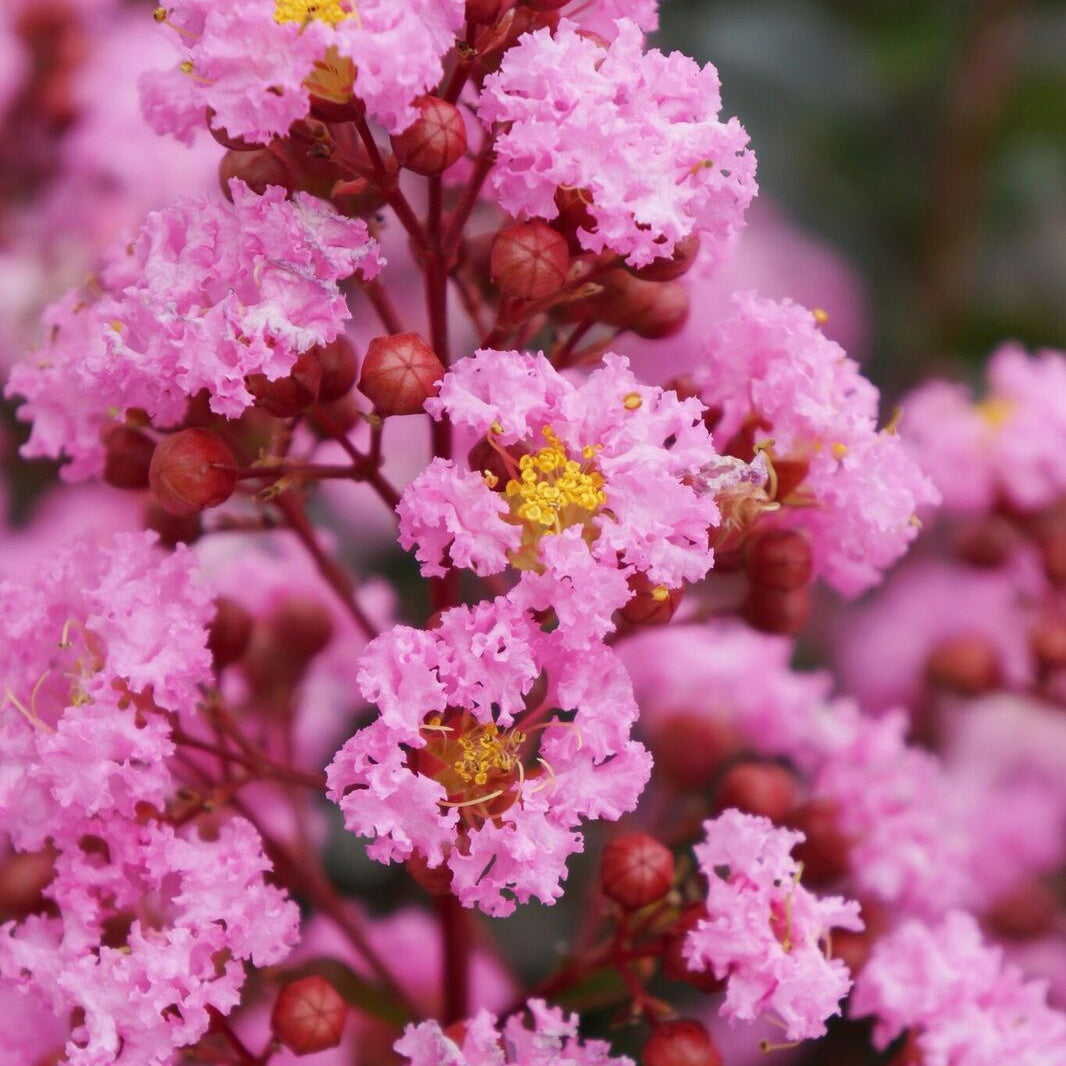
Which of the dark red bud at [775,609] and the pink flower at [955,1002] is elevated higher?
the dark red bud at [775,609]

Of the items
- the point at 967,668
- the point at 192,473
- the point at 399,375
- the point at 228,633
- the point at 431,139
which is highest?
the point at 431,139

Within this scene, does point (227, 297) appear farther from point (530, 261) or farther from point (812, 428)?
point (812, 428)

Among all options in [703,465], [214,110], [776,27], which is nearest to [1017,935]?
[703,465]

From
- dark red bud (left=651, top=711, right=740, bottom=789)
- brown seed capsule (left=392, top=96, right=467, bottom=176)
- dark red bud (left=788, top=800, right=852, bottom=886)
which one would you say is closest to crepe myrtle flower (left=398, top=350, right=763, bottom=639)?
brown seed capsule (left=392, top=96, right=467, bottom=176)

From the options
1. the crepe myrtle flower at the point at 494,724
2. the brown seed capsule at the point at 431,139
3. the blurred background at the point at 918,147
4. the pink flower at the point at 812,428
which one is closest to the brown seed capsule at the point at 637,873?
the crepe myrtle flower at the point at 494,724

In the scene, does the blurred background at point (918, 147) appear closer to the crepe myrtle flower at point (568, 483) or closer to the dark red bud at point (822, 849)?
the dark red bud at point (822, 849)

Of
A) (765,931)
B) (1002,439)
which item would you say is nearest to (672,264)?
(765,931)
